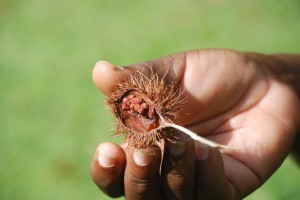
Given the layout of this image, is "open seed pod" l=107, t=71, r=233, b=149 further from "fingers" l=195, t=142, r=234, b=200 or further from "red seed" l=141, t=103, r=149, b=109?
"fingers" l=195, t=142, r=234, b=200

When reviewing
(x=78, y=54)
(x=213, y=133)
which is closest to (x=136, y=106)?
(x=213, y=133)

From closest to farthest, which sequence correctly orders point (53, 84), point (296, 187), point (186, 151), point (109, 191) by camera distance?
point (186, 151) < point (109, 191) < point (296, 187) < point (53, 84)

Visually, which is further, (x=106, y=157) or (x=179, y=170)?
(x=106, y=157)

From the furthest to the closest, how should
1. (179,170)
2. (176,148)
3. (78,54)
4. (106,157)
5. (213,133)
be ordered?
(78,54) → (213,133) → (106,157) → (179,170) → (176,148)

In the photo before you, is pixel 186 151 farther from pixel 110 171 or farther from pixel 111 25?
pixel 111 25

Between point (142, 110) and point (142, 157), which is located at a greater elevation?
point (142, 110)

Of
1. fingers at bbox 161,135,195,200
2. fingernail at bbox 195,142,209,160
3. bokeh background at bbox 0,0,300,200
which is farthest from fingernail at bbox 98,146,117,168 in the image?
bokeh background at bbox 0,0,300,200

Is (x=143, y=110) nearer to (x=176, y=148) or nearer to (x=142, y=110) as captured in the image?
(x=142, y=110)

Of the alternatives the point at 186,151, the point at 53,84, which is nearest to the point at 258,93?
the point at 186,151
